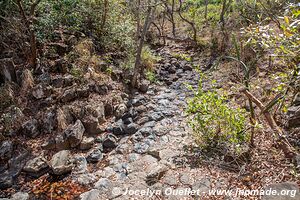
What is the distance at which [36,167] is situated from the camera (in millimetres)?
3500

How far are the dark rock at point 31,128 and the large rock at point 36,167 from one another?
1.99 ft

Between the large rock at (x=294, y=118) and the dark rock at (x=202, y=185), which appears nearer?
the dark rock at (x=202, y=185)

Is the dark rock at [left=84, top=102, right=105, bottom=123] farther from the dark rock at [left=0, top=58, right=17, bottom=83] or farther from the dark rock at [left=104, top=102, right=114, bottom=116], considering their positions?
the dark rock at [left=0, top=58, right=17, bottom=83]

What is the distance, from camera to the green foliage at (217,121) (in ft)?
10.5

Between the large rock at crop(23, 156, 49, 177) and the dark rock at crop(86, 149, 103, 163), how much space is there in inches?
28.6

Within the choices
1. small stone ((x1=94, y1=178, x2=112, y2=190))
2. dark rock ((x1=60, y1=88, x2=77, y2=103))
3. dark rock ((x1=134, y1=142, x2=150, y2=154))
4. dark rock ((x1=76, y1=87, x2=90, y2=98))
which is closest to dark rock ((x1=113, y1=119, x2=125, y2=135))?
dark rock ((x1=134, y1=142, x2=150, y2=154))

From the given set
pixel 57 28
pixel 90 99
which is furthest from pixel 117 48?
pixel 90 99

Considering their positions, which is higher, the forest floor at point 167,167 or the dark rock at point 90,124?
the dark rock at point 90,124

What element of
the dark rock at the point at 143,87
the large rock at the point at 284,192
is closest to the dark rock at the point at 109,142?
the dark rock at the point at 143,87

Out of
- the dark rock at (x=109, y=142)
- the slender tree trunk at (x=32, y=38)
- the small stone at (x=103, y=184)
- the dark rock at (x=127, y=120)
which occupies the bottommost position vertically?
the small stone at (x=103, y=184)

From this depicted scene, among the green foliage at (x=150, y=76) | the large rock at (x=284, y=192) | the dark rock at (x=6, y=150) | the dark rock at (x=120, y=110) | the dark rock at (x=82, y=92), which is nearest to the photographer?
the large rock at (x=284, y=192)

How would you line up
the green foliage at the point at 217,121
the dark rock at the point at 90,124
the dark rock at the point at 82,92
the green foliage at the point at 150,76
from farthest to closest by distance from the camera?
the green foliage at the point at 150,76, the dark rock at the point at 82,92, the dark rock at the point at 90,124, the green foliage at the point at 217,121

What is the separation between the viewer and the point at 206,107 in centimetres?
341

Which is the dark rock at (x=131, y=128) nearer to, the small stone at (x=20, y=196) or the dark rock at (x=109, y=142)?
the dark rock at (x=109, y=142)
